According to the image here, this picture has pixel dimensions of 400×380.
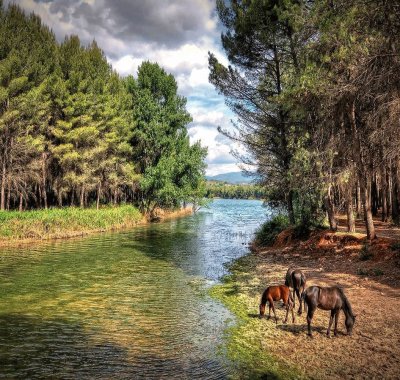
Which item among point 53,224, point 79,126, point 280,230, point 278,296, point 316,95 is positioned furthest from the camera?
point 79,126

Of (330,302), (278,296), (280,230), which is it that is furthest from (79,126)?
(330,302)

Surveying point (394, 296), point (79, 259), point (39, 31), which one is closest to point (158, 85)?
point (39, 31)

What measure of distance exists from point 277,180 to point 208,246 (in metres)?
8.22

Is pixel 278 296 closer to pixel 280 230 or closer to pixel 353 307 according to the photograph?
pixel 353 307

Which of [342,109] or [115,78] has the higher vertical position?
[115,78]

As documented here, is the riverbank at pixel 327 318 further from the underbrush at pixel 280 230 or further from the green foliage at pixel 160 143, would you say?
the green foliage at pixel 160 143

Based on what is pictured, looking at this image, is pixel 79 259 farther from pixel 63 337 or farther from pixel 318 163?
pixel 318 163

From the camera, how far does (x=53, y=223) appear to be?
107ft

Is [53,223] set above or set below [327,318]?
above

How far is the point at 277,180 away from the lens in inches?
1000

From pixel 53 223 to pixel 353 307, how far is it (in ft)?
91.6

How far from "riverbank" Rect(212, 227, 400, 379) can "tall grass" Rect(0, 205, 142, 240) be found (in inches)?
749

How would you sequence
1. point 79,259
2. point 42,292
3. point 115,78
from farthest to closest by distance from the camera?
point 115,78
point 79,259
point 42,292

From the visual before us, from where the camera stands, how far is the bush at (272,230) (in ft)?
90.7
